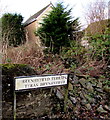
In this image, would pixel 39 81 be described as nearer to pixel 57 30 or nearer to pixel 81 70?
pixel 81 70

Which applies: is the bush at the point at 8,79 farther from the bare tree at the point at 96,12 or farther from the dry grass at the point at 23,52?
the bare tree at the point at 96,12

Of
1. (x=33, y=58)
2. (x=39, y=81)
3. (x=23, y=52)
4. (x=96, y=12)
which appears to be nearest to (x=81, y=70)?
(x=39, y=81)

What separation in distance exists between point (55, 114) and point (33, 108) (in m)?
0.57

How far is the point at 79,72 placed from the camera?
3.57 m

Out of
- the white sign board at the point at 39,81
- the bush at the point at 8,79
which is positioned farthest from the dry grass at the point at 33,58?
the bush at the point at 8,79

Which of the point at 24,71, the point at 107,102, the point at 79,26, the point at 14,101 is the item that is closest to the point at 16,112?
the point at 14,101

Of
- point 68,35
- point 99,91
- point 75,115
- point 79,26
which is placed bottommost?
point 75,115

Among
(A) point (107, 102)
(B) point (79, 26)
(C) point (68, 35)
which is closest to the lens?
(A) point (107, 102)

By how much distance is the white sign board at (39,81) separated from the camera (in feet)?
6.57

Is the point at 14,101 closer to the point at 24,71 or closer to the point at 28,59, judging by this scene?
the point at 24,71

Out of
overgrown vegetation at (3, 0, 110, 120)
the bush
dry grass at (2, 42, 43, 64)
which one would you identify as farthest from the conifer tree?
the bush

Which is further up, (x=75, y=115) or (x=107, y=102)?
(x=107, y=102)

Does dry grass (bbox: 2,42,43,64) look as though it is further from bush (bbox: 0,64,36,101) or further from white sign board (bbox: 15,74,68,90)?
white sign board (bbox: 15,74,68,90)

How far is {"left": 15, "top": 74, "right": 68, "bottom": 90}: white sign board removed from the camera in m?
2.00
